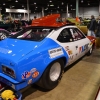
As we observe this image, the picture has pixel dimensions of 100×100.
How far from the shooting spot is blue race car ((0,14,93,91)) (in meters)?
2.43

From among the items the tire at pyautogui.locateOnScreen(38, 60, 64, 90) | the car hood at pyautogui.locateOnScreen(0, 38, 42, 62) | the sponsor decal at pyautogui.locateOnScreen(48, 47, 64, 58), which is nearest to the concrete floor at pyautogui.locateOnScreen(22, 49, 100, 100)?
the tire at pyautogui.locateOnScreen(38, 60, 64, 90)

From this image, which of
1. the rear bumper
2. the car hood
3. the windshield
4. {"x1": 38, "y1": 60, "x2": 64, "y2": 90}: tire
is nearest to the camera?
the rear bumper

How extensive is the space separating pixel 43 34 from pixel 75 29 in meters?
1.29

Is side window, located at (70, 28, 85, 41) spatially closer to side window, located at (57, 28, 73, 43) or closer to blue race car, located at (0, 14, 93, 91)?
blue race car, located at (0, 14, 93, 91)

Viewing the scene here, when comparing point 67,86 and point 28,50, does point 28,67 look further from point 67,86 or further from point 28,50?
point 67,86

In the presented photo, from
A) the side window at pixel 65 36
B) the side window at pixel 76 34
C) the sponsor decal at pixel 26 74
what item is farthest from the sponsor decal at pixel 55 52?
the side window at pixel 76 34

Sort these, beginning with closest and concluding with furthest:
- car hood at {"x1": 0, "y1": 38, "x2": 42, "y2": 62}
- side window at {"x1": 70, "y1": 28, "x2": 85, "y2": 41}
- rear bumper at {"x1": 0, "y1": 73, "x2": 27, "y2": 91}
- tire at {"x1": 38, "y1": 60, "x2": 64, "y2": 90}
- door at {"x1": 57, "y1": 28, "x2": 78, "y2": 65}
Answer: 1. rear bumper at {"x1": 0, "y1": 73, "x2": 27, "y2": 91}
2. car hood at {"x1": 0, "y1": 38, "x2": 42, "y2": 62}
3. tire at {"x1": 38, "y1": 60, "x2": 64, "y2": 90}
4. door at {"x1": 57, "y1": 28, "x2": 78, "y2": 65}
5. side window at {"x1": 70, "y1": 28, "x2": 85, "y2": 41}

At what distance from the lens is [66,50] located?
3334mm

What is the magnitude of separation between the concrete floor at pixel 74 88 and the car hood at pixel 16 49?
952 mm

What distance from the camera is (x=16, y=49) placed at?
2.79m

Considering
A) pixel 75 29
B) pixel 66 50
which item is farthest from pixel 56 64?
pixel 75 29

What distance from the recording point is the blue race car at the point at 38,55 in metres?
2.43

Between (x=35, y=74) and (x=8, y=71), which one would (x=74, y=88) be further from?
(x=8, y=71)

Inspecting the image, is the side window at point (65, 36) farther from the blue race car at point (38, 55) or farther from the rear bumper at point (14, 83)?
the rear bumper at point (14, 83)
